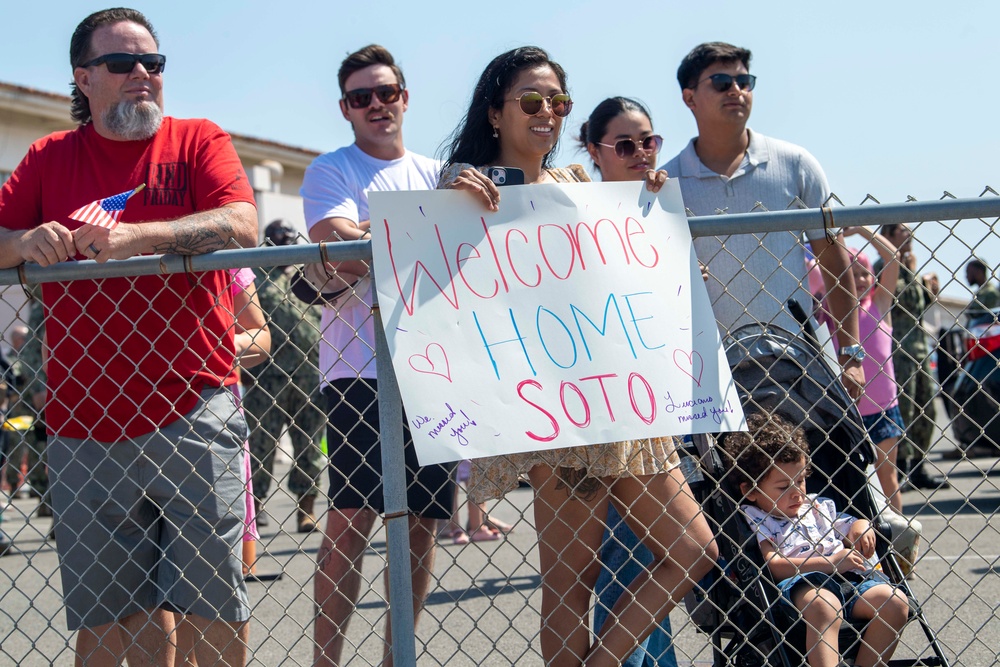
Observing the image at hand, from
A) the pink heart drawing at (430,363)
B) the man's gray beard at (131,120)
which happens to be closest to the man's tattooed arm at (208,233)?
the man's gray beard at (131,120)

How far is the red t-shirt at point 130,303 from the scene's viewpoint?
3.03 metres

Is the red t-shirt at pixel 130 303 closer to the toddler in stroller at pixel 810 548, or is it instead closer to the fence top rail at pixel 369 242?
the fence top rail at pixel 369 242

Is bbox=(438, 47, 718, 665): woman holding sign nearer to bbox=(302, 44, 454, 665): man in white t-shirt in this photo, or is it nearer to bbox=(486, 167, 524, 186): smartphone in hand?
bbox=(486, 167, 524, 186): smartphone in hand

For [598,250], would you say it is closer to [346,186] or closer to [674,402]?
[674,402]

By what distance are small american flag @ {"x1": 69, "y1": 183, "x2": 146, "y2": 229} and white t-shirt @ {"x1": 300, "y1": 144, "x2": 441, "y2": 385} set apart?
850 millimetres

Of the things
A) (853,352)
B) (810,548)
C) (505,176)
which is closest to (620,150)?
(505,176)

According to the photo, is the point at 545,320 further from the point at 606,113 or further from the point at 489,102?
the point at 606,113

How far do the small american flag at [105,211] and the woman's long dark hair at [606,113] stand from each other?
177 cm

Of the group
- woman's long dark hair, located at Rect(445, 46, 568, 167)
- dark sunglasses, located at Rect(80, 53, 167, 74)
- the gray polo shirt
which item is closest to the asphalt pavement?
the gray polo shirt

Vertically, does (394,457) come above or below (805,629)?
above

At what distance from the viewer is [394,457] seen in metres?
2.69

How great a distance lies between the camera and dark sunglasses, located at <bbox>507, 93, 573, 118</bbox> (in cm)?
321

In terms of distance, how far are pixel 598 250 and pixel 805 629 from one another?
1.28m

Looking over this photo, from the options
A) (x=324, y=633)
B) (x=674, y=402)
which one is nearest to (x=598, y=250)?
(x=674, y=402)
